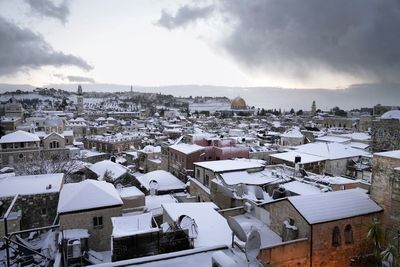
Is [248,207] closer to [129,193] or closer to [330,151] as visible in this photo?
[129,193]

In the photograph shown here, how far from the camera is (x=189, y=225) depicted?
50.1ft

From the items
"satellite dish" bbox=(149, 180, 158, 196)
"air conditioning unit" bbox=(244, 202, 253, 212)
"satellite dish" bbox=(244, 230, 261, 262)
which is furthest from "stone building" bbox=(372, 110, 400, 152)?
"satellite dish" bbox=(244, 230, 261, 262)

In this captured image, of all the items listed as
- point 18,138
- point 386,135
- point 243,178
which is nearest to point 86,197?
point 243,178

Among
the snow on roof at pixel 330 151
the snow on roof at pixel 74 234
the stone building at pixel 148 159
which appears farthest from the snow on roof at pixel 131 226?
the stone building at pixel 148 159

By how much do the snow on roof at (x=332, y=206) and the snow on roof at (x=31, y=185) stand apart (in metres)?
16.1

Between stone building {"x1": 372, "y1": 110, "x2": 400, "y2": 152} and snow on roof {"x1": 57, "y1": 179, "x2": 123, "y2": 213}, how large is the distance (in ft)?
123

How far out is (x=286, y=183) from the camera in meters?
20.5

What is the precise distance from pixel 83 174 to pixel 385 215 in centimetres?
2982

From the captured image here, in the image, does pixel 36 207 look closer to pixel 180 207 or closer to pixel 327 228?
pixel 180 207

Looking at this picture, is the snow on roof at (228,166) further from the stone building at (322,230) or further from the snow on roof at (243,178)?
the stone building at (322,230)

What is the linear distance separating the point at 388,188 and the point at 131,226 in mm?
13126

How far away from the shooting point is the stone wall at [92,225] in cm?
1786

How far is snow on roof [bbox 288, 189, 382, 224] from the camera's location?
13.2 m

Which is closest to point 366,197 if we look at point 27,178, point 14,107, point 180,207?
point 180,207
